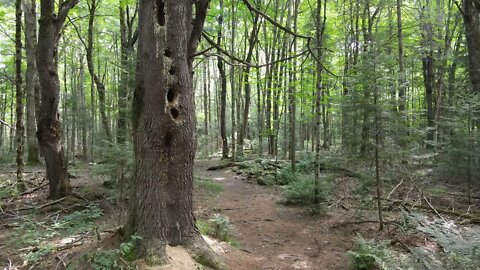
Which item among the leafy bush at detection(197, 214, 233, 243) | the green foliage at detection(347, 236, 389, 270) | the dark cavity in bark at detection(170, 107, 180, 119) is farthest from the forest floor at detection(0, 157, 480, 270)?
the dark cavity in bark at detection(170, 107, 180, 119)

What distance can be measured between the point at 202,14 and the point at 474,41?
11.3 metres

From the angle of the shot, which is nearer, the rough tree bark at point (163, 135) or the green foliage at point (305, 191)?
the rough tree bark at point (163, 135)

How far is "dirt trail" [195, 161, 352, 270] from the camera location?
6035mm

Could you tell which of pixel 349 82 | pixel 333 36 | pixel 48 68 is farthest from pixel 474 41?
pixel 48 68

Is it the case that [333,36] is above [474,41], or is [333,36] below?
above

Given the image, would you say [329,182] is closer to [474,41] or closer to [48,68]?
[48,68]

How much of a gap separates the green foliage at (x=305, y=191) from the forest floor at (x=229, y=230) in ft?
0.86

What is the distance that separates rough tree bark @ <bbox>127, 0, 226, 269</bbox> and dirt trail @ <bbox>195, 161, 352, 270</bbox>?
1.36 metres

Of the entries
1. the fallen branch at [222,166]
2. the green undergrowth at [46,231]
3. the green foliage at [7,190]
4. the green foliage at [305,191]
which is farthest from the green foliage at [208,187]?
the green foliage at [7,190]

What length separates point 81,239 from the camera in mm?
5406

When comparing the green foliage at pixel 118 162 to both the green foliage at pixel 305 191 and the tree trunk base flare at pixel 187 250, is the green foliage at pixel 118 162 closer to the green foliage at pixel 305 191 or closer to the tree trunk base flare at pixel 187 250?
the tree trunk base flare at pixel 187 250

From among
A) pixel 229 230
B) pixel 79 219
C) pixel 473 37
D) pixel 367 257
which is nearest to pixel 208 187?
pixel 229 230

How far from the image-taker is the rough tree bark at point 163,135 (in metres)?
4.48

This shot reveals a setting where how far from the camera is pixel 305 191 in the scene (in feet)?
29.9
